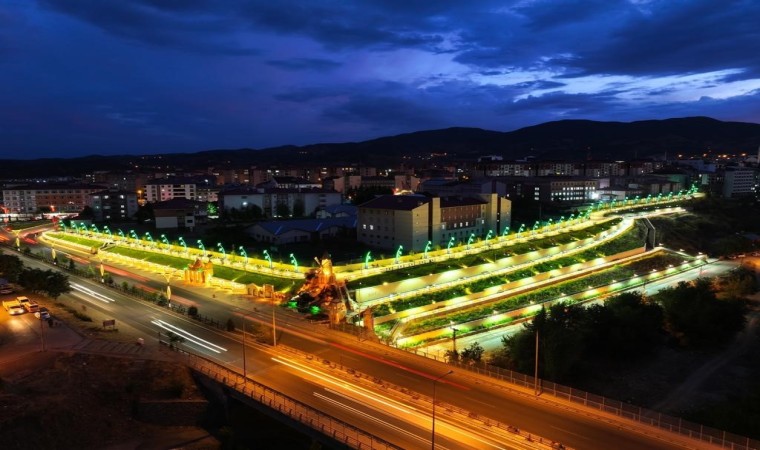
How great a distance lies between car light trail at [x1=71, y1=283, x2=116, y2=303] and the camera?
5078cm

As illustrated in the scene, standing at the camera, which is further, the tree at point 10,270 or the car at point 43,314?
the tree at point 10,270

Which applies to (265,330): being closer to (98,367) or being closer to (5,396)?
(98,367)

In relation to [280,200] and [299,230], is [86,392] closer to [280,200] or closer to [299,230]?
[299,230]

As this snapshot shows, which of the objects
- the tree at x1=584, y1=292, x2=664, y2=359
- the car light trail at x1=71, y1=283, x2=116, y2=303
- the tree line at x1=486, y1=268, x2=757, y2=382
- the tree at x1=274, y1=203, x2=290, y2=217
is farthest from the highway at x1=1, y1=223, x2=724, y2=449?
the tree at x1=274, y1=203, x2=290, y2=217

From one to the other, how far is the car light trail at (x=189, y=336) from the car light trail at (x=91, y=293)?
1090cm

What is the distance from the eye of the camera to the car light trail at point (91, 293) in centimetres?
5078

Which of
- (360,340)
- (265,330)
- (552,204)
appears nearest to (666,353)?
Result: (360,340)

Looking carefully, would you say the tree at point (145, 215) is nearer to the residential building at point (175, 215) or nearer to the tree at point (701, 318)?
the residential building at point (175, 215)

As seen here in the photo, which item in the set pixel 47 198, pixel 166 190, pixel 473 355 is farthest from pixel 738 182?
pixel 47 198

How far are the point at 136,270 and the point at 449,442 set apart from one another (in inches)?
2258

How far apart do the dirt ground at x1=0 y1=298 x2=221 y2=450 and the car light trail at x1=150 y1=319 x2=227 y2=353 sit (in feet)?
9.53

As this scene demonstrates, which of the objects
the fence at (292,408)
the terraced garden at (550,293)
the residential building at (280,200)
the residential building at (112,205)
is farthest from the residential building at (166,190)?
the fence at (292,408)

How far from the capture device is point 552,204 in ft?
439

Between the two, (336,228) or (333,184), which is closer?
(336,228)
